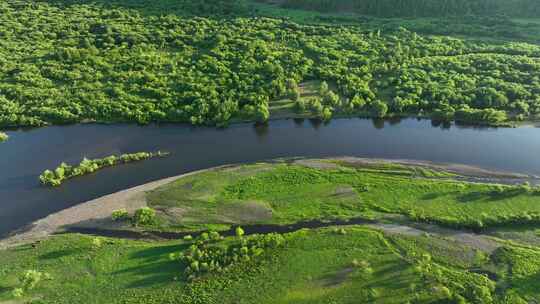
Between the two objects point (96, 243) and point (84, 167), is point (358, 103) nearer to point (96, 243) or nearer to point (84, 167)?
point (84, 167)

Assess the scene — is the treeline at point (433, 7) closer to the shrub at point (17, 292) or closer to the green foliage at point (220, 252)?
the green foliage at point (220, 252)

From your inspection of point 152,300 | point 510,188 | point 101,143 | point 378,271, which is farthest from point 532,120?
point 101,143

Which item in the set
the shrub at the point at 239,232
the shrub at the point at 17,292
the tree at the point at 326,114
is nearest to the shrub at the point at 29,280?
the shrub at the point at 17,292

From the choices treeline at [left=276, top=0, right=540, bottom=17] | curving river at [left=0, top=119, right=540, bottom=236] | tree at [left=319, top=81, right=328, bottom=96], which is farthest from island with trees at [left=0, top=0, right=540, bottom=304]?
treeline at [left=276, top=0, right=540, bottom=17]

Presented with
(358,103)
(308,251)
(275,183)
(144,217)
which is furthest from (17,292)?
(358,103)

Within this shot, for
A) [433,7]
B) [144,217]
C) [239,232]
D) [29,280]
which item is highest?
[433,7]
